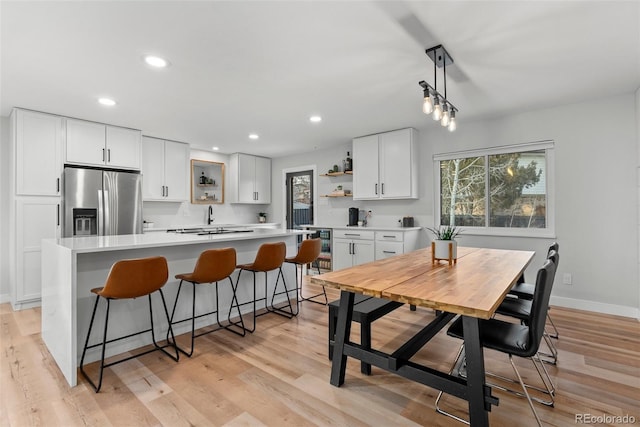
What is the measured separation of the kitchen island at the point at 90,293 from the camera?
2.11 metres

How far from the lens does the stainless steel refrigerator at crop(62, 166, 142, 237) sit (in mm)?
4008

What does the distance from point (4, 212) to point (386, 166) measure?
524 cm

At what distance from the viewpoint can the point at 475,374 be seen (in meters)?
1.52

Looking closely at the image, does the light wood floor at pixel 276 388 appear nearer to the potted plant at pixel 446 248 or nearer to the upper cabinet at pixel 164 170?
the potted plant at pixel 446 248

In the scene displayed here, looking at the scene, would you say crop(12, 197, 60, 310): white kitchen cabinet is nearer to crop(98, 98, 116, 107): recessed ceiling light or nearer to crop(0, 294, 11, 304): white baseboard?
crop(0, 294, 11, 304): white baseboard

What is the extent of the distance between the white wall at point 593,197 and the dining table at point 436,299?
1.81 metres

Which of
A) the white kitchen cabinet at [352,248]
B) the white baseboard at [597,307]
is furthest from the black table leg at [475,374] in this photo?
the white kitchen cabinet at [352,248]

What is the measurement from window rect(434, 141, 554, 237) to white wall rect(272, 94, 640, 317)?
12 centimetres

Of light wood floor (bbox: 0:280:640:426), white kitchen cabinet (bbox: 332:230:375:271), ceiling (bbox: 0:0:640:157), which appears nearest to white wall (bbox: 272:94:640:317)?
ceiling (bbox: 0:0:640:157)

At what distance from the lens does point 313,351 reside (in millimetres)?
2582

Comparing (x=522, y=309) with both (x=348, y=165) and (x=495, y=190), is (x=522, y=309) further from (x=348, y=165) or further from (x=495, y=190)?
(x=348, y=165)

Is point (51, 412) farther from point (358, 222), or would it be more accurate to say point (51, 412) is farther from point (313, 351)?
point (358, 222)

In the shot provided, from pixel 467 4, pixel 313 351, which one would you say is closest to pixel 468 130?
pixel 467 4

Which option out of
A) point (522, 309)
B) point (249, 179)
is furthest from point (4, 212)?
point (522, 309)
